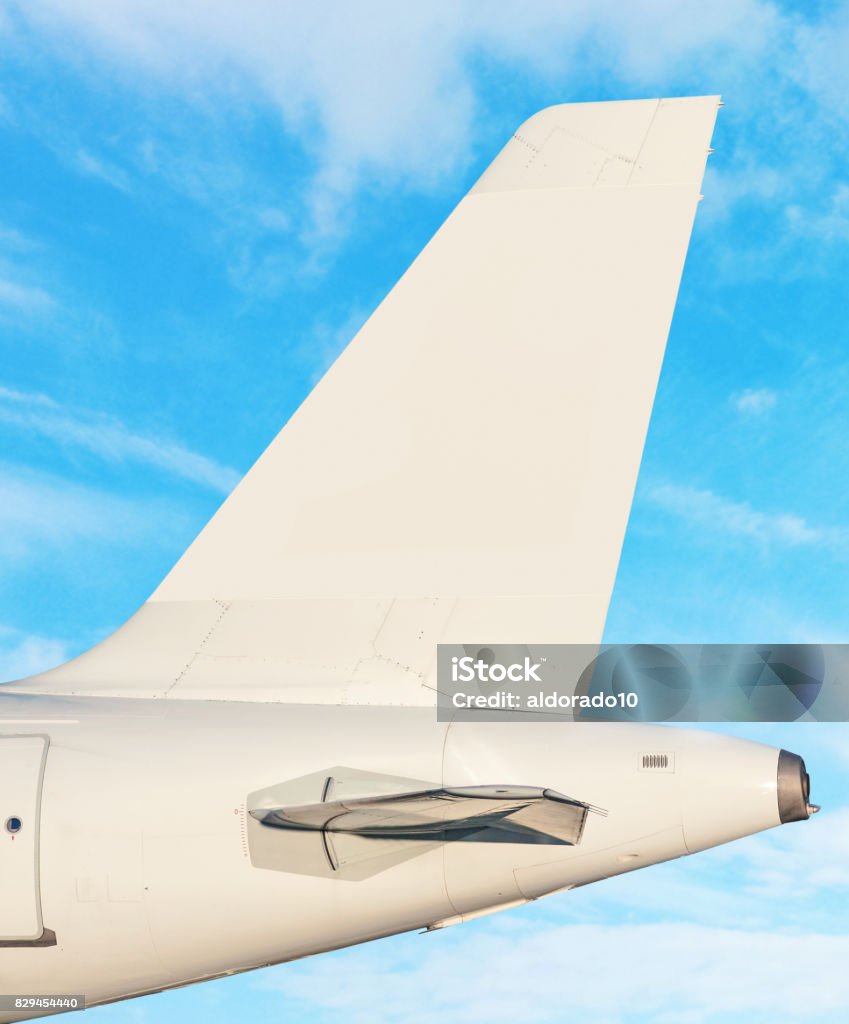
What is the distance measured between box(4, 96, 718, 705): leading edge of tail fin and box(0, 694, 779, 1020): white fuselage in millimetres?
721

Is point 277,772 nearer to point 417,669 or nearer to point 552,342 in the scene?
point 417,669

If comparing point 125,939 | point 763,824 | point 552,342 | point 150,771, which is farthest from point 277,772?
point 552,342

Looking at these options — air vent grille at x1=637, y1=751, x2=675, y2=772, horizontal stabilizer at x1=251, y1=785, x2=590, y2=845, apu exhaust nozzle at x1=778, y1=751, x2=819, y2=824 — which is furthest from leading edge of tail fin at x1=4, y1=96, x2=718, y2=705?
apu exhaust nozzle at x1=778, y1=751, x2=819, y2=824

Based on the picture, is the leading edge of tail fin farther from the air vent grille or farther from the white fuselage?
the air vent grille

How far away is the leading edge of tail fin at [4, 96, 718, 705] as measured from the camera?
9.17 metres

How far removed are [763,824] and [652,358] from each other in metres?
3.95

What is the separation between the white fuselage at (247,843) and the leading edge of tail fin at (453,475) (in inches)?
28.4

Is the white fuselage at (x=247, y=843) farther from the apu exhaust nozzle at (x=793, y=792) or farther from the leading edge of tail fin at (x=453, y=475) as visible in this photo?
the leading edge of tail fin at (x=453, y=475)

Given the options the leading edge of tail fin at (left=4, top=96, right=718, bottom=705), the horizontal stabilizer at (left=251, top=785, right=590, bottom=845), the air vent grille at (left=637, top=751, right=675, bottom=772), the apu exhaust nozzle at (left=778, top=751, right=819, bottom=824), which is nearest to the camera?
the horizontal stabilizer at (left=251, top=785, right=590, bottom=845)

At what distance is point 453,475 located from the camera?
9.58 m

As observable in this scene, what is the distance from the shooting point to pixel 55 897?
326 inches

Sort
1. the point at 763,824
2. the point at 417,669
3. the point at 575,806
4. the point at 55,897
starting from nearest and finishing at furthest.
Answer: the point at 575,806 < the point at 763,824 < the point at 55,897 < the point at 417,669

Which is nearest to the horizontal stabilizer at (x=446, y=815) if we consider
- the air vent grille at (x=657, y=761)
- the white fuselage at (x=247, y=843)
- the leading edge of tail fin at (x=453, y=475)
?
the white fuselage at (x=247, y=843)

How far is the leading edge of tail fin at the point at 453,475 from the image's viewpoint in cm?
917
